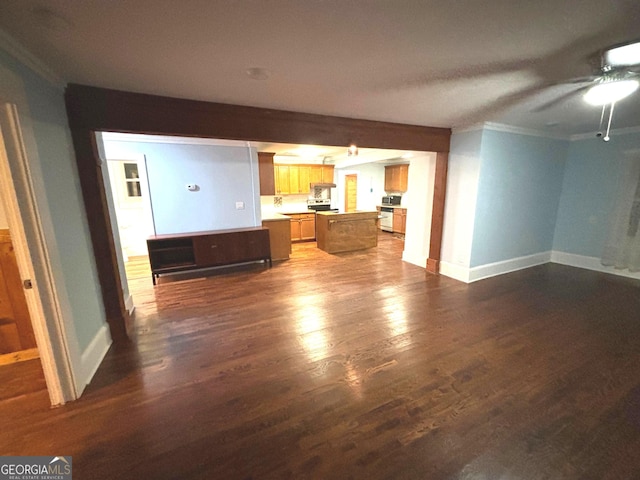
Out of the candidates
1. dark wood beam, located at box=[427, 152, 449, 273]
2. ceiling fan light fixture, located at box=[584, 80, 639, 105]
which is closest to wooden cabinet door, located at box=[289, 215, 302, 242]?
dark wood beam, located at box=[427, 152, 449, 273]

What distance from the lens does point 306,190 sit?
23.2 feet

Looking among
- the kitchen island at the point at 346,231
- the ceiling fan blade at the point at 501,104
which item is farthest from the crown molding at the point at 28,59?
the kitchen island at the point at 346,231

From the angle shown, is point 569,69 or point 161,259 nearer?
point 569,69

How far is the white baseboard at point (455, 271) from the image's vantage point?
3913 millimetres

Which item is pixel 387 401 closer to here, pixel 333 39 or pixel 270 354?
pixel 270 354

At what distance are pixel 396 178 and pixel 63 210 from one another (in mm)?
7548

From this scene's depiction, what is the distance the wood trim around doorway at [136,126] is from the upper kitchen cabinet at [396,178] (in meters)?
4.99

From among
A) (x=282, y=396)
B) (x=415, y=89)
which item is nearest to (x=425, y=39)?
(x=415, y=89)

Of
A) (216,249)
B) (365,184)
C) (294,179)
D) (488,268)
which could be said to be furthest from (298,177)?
(488,268)

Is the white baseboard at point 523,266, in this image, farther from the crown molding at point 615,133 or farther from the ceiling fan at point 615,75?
the ceiling fan at point 615,75

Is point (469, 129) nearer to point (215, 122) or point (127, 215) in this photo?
point (215, 122)

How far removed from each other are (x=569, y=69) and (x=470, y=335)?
2.26 m

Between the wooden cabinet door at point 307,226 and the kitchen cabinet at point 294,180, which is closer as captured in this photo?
the wooden cabinet door at point 307,226

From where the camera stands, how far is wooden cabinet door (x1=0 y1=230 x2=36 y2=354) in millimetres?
2059
